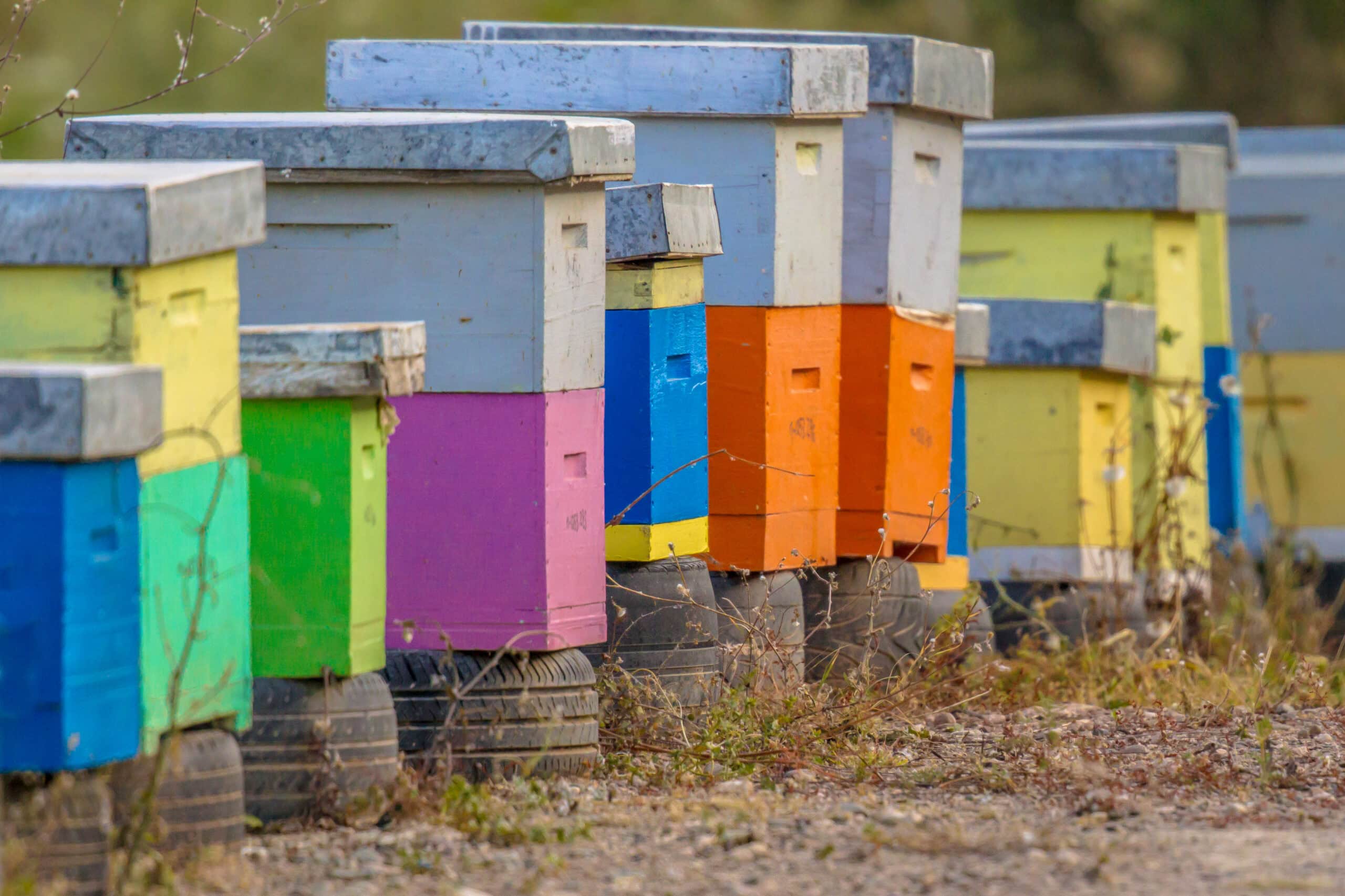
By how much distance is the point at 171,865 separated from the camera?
3.65 meters

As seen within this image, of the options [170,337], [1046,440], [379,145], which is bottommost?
[1046,440]

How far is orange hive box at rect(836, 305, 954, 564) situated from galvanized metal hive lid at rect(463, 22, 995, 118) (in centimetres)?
63

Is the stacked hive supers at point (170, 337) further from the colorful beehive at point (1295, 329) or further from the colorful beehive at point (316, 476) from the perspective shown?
the colorful beehive at point (1295, 329)

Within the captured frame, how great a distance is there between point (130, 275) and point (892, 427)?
2.88 m

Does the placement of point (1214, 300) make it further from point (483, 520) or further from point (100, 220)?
point (100, 220)

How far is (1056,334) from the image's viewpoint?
23.0ft

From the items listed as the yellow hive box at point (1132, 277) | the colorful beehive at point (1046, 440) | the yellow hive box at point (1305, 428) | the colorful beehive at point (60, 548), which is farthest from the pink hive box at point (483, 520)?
the yellow hive box at point (1305, 428)

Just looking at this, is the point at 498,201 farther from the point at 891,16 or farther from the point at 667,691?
the point at 891,16

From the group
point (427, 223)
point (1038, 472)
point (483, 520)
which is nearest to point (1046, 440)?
point (1038, 472)

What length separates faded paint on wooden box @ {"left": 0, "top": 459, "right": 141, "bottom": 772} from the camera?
338 cm

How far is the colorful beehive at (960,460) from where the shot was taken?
6.61 meters

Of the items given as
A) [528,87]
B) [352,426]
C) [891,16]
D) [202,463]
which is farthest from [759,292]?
[891,16]

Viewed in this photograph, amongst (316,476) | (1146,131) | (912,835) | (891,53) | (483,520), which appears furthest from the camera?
(1146,131)

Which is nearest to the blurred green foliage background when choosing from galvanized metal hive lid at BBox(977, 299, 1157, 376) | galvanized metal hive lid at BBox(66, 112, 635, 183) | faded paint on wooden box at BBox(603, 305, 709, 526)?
galvanized metal hive lid at BBox(977, 299, 1157, 376)
